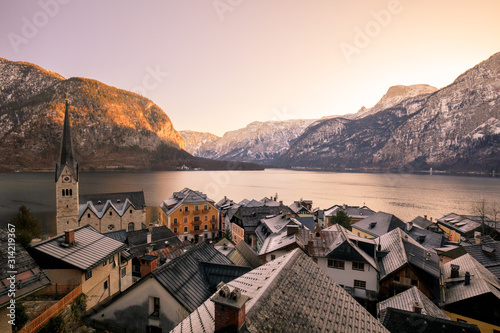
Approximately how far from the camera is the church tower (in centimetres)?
4753

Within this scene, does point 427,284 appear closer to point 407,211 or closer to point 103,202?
point 103,202

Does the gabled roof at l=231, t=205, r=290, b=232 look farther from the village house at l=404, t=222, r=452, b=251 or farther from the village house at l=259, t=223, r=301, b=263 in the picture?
the village house at l=404, t=222, r=452, b=251

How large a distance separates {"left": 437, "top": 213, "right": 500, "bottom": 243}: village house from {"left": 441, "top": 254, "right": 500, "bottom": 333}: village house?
3684cm

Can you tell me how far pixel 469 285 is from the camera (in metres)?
23.0

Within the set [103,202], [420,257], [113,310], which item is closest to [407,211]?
[420,257]

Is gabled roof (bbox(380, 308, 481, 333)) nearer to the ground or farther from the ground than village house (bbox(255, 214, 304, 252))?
farther from the ground

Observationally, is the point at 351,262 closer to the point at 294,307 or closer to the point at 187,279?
the point at 187,279

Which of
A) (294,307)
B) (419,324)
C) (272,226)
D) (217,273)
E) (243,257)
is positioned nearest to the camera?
(294,307)

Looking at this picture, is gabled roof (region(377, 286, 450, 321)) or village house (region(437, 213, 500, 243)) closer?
gabled roof (region(377, 286, 450, 321))

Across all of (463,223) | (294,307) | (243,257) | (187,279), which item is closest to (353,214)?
(463,223)

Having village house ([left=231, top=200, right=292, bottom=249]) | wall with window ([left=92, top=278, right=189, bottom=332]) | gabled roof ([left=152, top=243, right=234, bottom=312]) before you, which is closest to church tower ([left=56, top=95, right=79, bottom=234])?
village house ([left=231, top=200, right=292, bottom=249])

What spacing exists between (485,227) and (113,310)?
7040 centimetres

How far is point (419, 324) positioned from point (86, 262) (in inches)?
807

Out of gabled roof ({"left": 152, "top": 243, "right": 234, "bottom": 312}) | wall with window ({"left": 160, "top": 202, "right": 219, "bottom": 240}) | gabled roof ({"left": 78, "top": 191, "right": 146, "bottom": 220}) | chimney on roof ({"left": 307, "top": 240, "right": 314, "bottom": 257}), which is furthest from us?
wall with window ({"left": 160, "top": 202, "right": 219, "bottom": 240})
